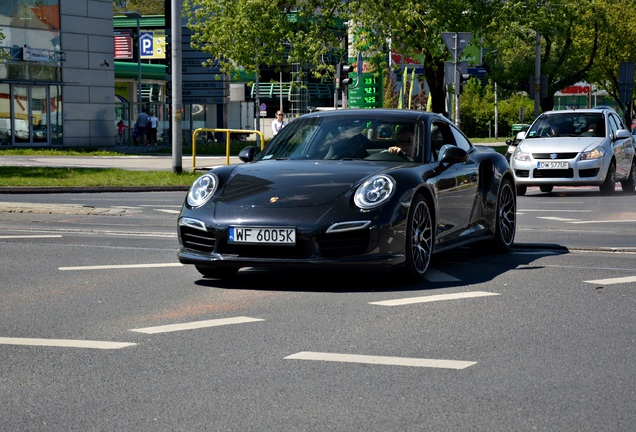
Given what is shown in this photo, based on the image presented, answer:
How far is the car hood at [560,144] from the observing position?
71.6 ft

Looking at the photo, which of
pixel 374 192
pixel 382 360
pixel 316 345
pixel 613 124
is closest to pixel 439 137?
pixel 374 192

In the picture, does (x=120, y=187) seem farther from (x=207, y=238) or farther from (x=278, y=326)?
(x=278, y=326)

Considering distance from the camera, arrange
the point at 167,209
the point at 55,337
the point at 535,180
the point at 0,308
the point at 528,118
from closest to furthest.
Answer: the point at 55,337
the point at 0,308
the point at 167,209
the point at 535,180
the point at 528,118

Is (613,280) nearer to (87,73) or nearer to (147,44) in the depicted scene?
(87,73)

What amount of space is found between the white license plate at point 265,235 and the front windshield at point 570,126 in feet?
49.0

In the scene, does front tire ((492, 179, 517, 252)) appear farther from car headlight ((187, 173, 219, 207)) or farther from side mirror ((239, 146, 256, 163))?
car headlight ((187, 173, 219, 207))

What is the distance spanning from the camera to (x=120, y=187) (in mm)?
22609

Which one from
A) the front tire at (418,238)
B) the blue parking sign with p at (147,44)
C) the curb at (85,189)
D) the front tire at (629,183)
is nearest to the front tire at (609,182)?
the front tire at (629,183)

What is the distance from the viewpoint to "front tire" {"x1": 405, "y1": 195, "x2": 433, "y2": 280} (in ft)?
29.4

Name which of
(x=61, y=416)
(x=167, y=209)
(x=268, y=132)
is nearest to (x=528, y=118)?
(x=268, y=132)

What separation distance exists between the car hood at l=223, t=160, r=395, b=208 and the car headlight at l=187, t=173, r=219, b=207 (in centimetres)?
10

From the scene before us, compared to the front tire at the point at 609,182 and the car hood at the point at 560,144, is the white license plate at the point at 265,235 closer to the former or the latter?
the car hood at the point at 560,144

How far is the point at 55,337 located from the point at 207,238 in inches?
91.9

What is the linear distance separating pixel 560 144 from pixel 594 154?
65 centimetres
